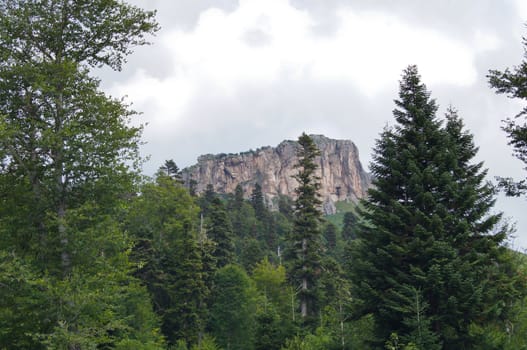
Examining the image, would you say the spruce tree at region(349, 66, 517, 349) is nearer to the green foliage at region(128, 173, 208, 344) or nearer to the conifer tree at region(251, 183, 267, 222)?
the green foliage at region(128, 173, 208, 344)

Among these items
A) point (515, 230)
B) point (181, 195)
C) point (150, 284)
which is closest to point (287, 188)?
point (181, 195)

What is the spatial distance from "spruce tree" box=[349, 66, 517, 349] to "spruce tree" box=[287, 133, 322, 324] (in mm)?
11001

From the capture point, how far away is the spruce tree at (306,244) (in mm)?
30641

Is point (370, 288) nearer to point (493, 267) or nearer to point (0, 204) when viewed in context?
point (493, 267)

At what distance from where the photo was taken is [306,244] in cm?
3166

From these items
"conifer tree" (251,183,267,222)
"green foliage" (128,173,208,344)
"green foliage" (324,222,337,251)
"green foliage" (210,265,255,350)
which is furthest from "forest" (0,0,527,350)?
"conifer tree" (251,183,267,222)

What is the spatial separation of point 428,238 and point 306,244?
14.8 m

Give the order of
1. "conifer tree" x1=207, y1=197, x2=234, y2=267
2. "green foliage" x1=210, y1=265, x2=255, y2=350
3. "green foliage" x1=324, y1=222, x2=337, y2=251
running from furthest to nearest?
"green foliage" x1=324, y1=222, x2=337, y2=251 → "conifer tree" x1=207, y1=197, x2=234, y2=267 → "green foliage" x1=210, y1=265, x2=255, y2=350

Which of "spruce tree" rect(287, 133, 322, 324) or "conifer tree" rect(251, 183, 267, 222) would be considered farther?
"conifer tree" rect(251, 183, 267, 222)

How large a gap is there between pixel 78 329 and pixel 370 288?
1046 centimetres

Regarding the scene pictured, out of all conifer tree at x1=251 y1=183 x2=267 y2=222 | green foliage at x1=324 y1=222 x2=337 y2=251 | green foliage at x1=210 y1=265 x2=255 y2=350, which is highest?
conifer tree at x1=251 y1=183 x2=267 y2=222

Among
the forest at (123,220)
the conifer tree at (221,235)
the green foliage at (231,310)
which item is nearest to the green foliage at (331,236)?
the conifer tree at (221,235)

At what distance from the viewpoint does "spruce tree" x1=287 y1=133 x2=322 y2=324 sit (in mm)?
30641

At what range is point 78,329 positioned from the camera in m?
12.5
